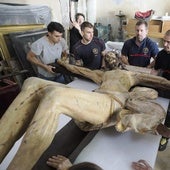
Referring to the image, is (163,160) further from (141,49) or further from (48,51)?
(48,51)

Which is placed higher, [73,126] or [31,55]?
[31,55]

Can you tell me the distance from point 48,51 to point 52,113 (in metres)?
1.39

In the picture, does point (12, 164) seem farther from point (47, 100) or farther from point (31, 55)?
point (31, 55)

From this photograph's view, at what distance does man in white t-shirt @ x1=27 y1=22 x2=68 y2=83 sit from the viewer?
7.02 feet

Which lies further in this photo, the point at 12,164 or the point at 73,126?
the point at 73,126

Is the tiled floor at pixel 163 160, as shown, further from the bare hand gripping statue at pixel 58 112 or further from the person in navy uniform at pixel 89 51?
the person in navy uniform at pixel 89 51

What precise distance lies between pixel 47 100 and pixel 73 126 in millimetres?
555

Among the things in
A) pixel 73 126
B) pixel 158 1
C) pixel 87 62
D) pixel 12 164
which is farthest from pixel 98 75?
pixel 158 1

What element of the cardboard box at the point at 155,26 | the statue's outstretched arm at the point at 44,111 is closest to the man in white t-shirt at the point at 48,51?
the statue's outstretched arm at the point at 44,111

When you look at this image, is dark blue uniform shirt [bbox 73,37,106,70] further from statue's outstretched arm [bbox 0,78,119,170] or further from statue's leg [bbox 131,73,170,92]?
statue's outstretched arm [bbox 0,78,119,170]

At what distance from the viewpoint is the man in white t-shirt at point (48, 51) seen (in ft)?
7.02

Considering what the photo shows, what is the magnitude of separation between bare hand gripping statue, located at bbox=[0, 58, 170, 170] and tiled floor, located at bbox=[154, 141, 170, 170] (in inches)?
27.7

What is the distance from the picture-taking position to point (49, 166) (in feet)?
3.87

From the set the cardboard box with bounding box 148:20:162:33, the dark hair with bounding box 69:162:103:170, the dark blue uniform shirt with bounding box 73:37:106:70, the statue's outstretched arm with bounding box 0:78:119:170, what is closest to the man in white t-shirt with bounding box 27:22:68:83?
the dark blue uniform shirt with bounding box 73:37:106:70
